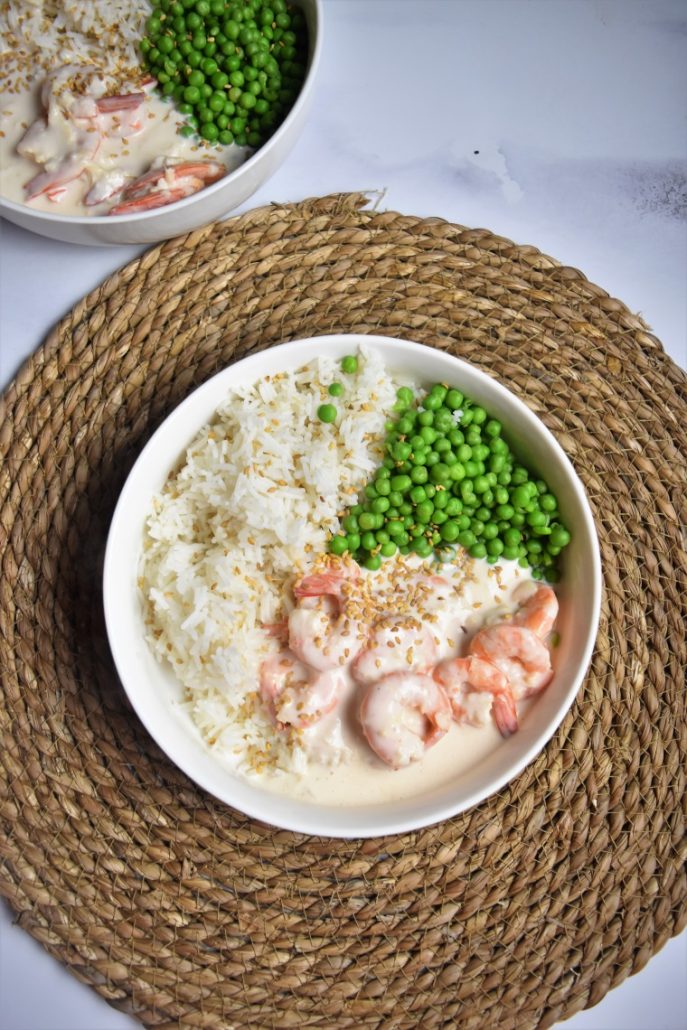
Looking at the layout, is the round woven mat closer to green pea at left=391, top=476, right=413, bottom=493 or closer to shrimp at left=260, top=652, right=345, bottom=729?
shrimp at left=260, top=652, right=345, bottom=729

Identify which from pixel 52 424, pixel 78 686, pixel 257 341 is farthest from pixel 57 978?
pixel 257 341

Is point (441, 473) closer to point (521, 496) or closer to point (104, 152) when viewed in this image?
point (521, 496)

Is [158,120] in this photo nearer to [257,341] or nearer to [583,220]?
[257,341]

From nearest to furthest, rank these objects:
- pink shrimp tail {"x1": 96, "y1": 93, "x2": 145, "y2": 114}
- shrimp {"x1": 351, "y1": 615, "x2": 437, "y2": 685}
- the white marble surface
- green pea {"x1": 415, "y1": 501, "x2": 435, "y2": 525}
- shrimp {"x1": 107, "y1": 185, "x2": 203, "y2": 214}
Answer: shrimp {"x1": 351, "y1": 615, "x2": 437, "y2": 685}, green pea {"x1": 415, "y1": 501, "x2": 435, "y2": 525}, shrimp {"x1": 107, "y1": 185, "x2": 203, "y2": 214}, pink shrimp tail {"x1": 96, "y1": 93, "x2": 145, "y2": 114}, the white marble surface

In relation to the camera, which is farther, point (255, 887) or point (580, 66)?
point (580, 66)

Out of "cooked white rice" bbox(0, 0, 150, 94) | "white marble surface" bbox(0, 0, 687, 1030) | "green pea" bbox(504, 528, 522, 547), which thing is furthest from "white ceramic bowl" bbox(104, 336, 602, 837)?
"cooked white rice" bbox(0, 0, 150, 94)

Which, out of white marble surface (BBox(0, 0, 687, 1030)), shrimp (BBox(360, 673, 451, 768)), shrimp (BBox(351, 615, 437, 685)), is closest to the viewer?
shrimp (BBox(360, 673, 451, 768))
